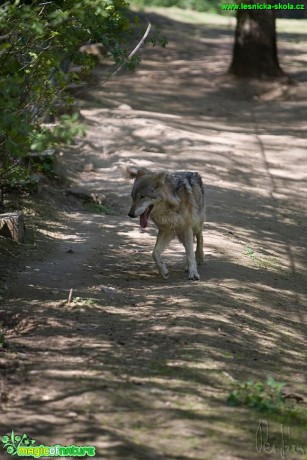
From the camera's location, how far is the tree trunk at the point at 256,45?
2183 centimetres

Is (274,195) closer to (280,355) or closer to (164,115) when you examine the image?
(164,115)

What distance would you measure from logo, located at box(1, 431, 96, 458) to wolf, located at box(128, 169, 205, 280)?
3.97 meters

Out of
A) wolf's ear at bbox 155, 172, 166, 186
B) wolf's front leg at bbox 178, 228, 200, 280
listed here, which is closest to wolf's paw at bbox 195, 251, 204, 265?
wolf's front leg at bbox 178, 228, 200, 280

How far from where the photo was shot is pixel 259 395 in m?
5.66

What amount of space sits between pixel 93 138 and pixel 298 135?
15.8 ft

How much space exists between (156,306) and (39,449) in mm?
3002

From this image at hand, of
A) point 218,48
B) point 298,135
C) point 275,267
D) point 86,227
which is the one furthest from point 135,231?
point 218,48

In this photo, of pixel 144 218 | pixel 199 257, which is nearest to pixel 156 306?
pixel 144 218

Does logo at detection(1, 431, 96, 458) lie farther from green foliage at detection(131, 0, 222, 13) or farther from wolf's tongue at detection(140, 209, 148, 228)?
green foliage at detection(131, 0, 222, 13)

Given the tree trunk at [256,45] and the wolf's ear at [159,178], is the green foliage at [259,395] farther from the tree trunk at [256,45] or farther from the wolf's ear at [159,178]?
the tree trunk at [256,45]

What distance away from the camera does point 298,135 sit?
717 inches

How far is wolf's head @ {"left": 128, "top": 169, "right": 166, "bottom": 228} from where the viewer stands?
856cm

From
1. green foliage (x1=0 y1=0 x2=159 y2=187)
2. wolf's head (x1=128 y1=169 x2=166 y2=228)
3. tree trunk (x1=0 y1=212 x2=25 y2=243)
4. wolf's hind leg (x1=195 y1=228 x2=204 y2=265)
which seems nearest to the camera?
green foliage (x1=0 y1=0 x2=159 y2=187)

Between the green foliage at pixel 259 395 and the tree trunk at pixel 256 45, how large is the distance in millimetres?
17292
